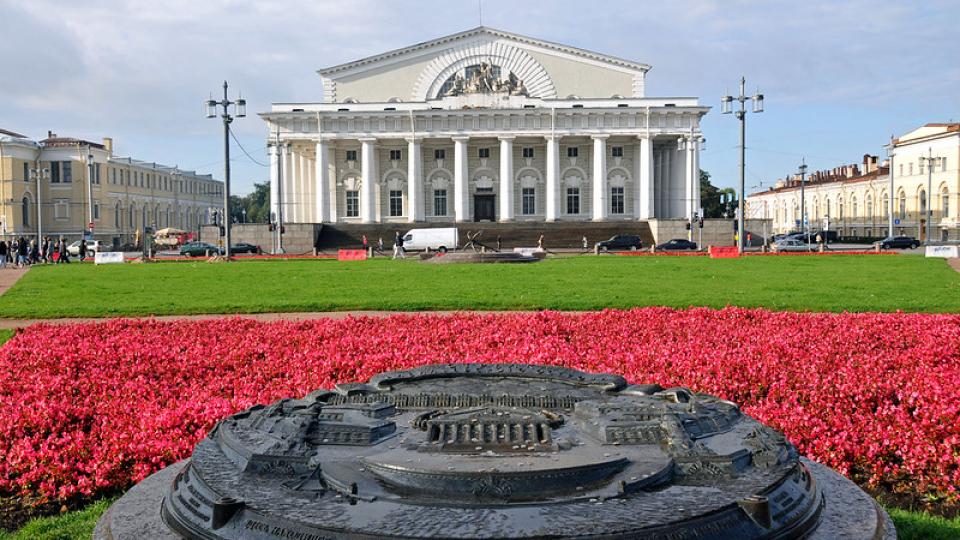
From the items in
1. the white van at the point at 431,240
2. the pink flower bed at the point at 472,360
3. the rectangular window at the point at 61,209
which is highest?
the rectangular window at the point at 61,209

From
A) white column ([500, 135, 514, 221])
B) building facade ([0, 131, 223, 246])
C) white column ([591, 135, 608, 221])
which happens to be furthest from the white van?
building facade ([0, 131, 223, 246])

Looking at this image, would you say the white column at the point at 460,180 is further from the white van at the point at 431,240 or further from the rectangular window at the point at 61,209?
the rectangular window at the point at 61,209

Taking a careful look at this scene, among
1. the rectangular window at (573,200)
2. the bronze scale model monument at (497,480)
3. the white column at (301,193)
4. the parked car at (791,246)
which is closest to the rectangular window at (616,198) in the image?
the rectangular window at (573,200)

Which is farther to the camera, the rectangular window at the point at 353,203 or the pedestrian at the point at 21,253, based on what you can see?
the rectangular window at the point at 353,203

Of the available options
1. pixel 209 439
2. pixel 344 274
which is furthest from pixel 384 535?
pixel 344 274

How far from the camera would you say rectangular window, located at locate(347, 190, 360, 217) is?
6969 cm

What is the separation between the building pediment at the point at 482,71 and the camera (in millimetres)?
67500

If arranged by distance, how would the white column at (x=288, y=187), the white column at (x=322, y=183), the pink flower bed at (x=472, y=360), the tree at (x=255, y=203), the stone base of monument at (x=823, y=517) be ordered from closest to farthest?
1. the stone base of monument at (x=823, y=517)
2. the pink flower bed at (x=472, y=360)
3. the white column at (x=322, y=183)
4. the white column at (x=288, y=187)
5. the tree at (x=255, y=203)

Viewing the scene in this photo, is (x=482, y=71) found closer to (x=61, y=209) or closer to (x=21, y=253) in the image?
(x=21, y=253)

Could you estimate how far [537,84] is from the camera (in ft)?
224

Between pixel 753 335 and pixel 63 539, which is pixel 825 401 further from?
pixel 63 539

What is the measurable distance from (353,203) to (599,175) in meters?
20.6

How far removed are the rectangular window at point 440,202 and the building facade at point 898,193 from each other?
27185 mm

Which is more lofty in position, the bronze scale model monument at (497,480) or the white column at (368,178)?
the white column at (368,178)
